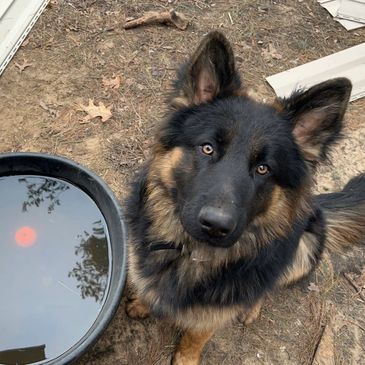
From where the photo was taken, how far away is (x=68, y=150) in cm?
430

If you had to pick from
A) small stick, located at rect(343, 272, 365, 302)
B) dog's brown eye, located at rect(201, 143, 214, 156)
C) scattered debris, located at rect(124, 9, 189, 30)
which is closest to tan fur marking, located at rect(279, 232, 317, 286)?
small stick, located at rect(343, 272, 365, 302)

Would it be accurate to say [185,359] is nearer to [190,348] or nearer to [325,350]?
[190,348]

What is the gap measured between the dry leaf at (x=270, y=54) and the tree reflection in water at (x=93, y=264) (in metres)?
2.91

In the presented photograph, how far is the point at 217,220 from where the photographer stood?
231cm

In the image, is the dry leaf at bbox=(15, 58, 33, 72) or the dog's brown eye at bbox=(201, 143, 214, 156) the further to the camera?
the dry leaf at bbox=(15, 58, 33, 72)

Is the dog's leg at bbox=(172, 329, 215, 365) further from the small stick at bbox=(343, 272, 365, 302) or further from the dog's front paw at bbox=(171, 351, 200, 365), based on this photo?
the small stick at bbox=(343, 272, 365, 302)

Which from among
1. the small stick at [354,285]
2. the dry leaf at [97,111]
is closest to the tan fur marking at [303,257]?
the small stick at [354,285]

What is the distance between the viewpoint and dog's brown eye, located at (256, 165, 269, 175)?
8.48 feet

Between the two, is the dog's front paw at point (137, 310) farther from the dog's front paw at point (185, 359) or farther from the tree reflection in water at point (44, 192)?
the tree reflection in water at point (44, 192)

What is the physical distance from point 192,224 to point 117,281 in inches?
32.9

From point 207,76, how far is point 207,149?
1.34 feet

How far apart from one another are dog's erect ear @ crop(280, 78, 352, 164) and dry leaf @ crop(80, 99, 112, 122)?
86.3 inches

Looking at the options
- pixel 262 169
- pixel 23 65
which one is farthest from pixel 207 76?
pixel 23 65

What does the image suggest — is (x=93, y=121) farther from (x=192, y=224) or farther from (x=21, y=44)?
(x=192, y=224)
